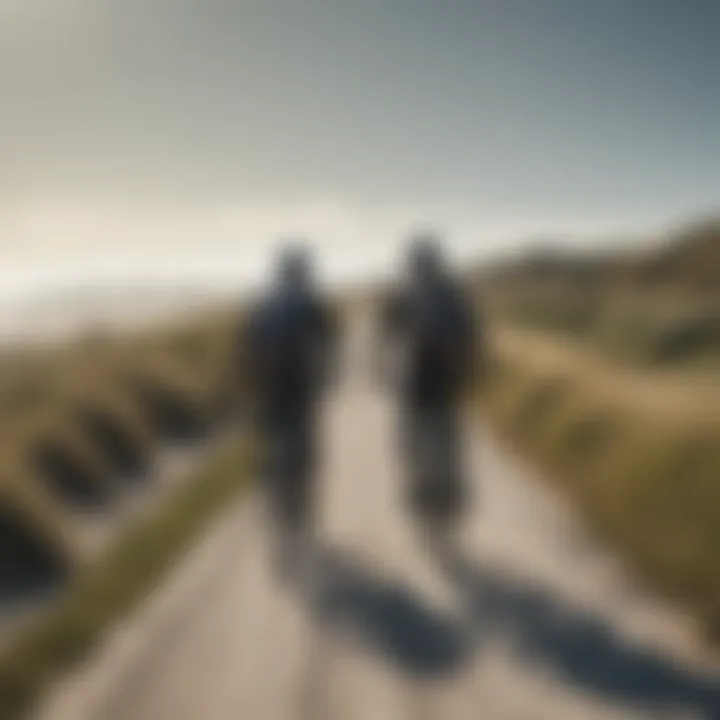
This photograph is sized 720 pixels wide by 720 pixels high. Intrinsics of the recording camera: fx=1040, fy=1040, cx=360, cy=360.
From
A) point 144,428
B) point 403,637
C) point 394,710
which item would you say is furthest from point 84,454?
point 394,710

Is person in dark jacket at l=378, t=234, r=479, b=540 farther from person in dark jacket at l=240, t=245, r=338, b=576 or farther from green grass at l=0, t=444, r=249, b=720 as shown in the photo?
green grass at l=0, t=444, r=249, b=720

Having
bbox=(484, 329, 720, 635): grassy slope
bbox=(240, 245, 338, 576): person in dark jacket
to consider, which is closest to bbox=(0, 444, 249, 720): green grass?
bbox=(240, 245, 338, 576): person in dark jacket

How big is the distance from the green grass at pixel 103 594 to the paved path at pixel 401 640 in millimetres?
284

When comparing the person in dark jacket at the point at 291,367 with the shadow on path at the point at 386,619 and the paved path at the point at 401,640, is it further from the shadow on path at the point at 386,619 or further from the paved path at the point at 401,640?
the shadow on path at the point at 386,619

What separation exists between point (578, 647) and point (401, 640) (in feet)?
4.82

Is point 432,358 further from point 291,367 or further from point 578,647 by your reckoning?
point 578,647

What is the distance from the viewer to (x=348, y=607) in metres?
9.70

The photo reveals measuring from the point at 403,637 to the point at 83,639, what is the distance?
9.32 ft

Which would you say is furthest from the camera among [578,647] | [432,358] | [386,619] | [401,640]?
[432,358]

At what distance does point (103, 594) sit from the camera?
10.5m

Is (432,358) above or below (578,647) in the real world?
above

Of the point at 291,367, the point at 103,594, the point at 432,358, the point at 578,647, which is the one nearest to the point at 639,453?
the point at 432,358

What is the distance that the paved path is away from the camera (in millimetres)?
7504

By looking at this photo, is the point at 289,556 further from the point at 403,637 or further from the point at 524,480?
the point at 524,480
